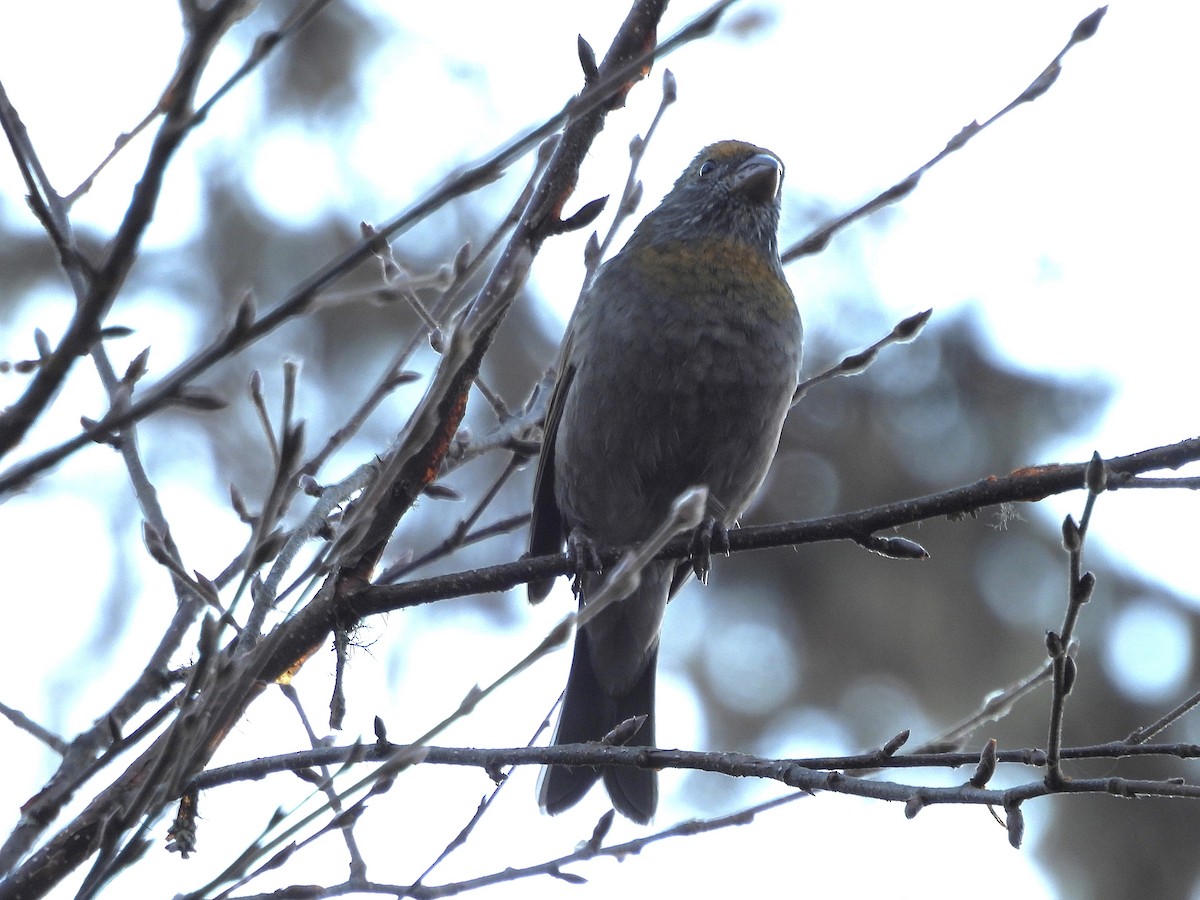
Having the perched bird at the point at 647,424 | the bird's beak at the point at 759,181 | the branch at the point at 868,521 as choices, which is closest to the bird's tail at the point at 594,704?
the perched bird at the point at 647,424

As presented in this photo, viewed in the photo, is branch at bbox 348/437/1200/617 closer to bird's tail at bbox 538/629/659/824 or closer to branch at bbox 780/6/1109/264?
branch at bbox 780/6/1109/264

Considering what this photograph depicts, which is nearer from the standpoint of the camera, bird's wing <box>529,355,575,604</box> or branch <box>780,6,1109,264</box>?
branch <box>780,6,1109,264</box>

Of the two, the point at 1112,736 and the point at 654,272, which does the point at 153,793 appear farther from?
the point at 1112,736

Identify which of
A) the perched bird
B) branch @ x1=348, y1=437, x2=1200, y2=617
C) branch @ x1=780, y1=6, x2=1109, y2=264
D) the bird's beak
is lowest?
branch @ x1=348, y1=437, x2=1200, y2=617

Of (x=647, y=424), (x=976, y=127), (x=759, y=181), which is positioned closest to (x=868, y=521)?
(x=976, y=127)

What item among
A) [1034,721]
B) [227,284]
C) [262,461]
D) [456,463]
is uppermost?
[227,284]

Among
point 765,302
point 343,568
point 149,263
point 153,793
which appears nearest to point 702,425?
point 765,302

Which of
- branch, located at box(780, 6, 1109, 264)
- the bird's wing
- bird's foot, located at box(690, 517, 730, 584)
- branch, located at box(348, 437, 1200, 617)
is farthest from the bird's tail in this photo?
branch, located at box(780, 6, 1109, 264)

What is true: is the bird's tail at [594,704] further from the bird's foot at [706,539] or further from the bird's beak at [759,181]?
the bird's beak at [759,181]

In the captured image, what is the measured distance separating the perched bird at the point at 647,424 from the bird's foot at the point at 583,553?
0.6 inches

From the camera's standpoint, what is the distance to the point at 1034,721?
8.15 meters

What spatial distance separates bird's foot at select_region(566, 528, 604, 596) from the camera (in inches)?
149

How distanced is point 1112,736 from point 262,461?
6193 mm

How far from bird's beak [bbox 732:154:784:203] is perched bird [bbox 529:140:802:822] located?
0.90 ft
